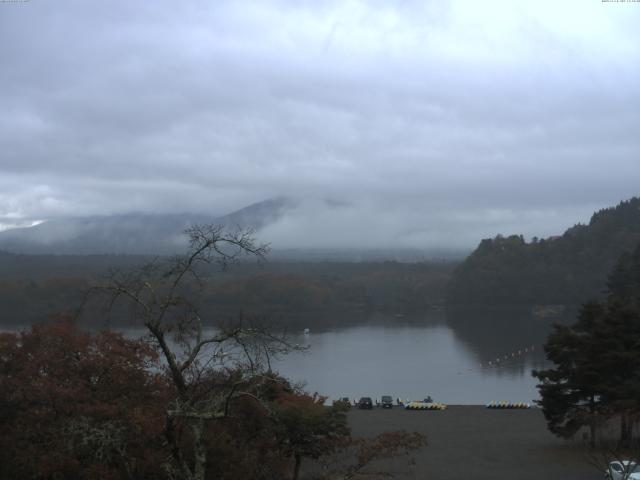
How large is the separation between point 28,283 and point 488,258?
32942 mm

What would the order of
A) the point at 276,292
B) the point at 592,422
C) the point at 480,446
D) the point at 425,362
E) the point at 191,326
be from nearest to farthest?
the point at 191,326 → the point at 592,422 → the point at 480,446 → the point at 425,362 → the point at 276,292

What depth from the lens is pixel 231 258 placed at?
10.9ft

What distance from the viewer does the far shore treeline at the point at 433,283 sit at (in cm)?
4306

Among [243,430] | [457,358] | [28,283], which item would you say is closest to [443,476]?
[243,430]

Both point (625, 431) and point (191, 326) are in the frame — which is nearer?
point (191, 326)

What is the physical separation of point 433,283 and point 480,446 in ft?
153

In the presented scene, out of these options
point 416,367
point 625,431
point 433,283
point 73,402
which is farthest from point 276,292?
point 73,402

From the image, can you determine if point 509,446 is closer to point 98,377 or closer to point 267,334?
point 98,377

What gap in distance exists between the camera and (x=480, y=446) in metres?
10.7

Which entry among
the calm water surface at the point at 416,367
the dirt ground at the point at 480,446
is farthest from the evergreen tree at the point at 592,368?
the calm water surface at the point at 416,367

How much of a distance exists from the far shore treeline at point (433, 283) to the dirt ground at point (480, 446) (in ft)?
84.2

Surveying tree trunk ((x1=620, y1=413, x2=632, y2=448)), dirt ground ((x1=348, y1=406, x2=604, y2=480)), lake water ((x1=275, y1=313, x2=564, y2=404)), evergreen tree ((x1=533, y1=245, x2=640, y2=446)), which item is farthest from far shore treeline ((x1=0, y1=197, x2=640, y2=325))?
tree trunk ((x1=620, y1=413, x2=632, y2=448))

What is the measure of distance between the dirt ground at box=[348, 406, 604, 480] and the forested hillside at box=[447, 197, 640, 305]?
37863 mm

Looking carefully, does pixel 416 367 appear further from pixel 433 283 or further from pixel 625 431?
pixel 433 283
